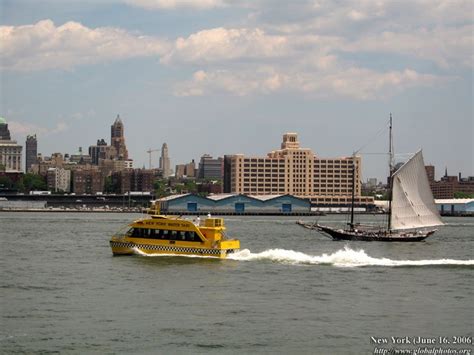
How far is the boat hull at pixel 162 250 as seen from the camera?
58812mm

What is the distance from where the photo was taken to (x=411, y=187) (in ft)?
318

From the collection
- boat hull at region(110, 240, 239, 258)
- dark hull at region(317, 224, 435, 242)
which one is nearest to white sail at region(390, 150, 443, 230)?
dark hull at region(317, 224, 435, 242)

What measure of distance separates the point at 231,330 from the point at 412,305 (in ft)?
30.9

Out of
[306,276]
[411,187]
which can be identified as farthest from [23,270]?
[411,187]

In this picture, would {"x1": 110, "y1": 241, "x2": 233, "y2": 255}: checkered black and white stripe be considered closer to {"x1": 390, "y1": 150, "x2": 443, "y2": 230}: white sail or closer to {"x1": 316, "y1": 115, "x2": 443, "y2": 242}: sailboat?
{"x1": 316, "y1": 115, "x2": 443, "y2": 242}: sailboat

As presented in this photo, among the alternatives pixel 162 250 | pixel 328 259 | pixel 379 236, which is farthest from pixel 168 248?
pixel 379 236

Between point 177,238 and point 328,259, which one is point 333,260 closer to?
point 328,259

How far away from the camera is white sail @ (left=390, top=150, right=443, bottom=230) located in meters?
96.9

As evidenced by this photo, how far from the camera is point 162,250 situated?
60281mm

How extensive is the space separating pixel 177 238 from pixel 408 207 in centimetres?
4253

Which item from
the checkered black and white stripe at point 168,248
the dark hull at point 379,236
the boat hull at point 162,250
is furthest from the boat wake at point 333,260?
Answer: the dark hull at point 379,236

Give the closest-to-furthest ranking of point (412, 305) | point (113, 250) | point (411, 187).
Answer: point (412, 305)
point (113, 250)
point (411, 187)

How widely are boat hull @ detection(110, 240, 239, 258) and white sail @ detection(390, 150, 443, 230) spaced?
3982cm

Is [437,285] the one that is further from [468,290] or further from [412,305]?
[412,305]
